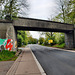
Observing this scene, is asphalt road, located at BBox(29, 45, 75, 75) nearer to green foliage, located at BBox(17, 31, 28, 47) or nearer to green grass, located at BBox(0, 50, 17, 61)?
green grass, located at BBox(0, 50, 17, 61)

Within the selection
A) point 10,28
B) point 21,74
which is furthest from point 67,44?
point 21,74

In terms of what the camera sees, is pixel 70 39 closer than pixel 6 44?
No

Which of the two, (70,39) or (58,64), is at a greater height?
(70,39)

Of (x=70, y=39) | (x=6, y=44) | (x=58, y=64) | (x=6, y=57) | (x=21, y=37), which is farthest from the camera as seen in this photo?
(x=21, y=37)

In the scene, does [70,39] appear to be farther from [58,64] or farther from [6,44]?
[58,64]

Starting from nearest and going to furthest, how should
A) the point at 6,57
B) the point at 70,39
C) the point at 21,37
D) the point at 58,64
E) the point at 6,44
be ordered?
1. the point at 58,64
2. the point at 6,57
3. the point at 6,44
4. the point at 70,39
5. the point at 21,37

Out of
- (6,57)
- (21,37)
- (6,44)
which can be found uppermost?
(21,37)

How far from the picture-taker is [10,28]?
16578 millimetres

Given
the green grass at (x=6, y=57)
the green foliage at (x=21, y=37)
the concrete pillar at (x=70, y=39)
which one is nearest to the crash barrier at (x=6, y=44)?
the green grass at (x=6, y=57)

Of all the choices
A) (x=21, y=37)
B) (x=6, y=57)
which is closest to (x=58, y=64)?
(x=6, y=57)

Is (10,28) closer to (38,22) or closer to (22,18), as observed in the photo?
(22,18)

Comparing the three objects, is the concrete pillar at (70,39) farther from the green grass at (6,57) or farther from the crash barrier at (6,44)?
the green grass at (6,57)

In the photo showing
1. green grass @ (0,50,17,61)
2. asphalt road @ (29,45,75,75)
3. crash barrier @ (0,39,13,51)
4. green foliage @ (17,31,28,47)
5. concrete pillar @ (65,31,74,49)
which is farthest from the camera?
green foliage @ (17,31,28,47)

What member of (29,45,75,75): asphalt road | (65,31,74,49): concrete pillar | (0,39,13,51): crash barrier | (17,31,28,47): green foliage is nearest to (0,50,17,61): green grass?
(0,39,13,51): crash barrier
